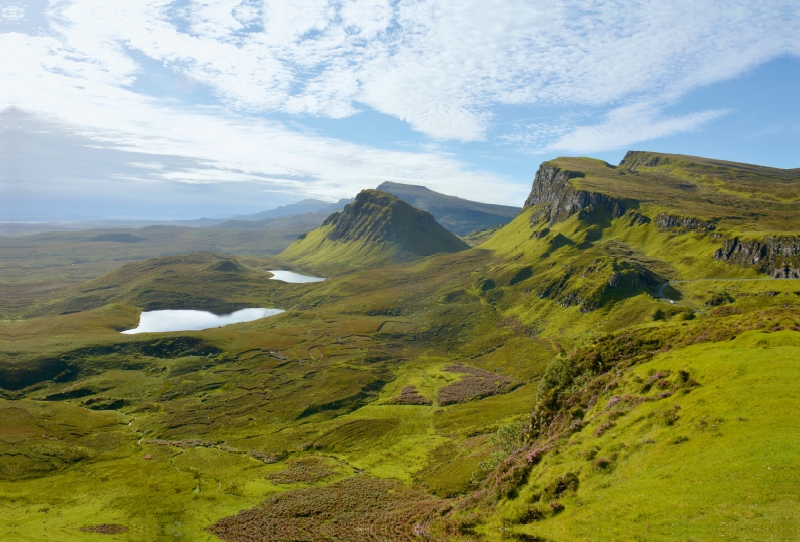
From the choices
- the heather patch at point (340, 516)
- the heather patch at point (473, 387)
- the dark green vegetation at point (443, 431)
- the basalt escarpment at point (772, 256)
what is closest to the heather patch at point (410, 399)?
the dark green vegetation at point (443, 431)

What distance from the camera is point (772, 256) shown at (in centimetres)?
18212

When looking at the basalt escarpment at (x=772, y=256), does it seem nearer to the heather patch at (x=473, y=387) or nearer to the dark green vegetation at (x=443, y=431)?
the dark green vegetation at (x=443, y=431)

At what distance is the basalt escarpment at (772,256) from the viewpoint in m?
173

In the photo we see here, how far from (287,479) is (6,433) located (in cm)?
8521

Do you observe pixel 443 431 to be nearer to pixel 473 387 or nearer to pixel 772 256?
pixel 473 387

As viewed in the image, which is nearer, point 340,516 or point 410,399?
point 340,516

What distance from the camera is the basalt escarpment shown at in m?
173

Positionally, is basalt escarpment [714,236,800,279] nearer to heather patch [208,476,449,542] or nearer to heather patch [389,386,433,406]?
heather patch [389,386,433,406]

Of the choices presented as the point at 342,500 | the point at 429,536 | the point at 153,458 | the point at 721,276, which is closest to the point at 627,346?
the point at 429,536

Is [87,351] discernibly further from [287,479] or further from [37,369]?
[287,479]

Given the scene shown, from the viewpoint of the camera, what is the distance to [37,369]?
160 m

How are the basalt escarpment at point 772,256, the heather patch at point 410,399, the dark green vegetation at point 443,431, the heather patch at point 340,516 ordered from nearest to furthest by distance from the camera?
the dark green vegetation at point 443,431 < the heather patch at point 340,516 < the heather patch at point 410,399 < the basalt escarpment at point 772,256

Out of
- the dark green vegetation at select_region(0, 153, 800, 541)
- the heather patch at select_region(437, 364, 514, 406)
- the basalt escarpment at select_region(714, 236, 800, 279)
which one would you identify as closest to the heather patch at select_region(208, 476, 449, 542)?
the dark green vegetation at select_region(0, 153, 800, 541)

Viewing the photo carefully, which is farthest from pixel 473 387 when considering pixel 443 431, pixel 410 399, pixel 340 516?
pixel 340 516
